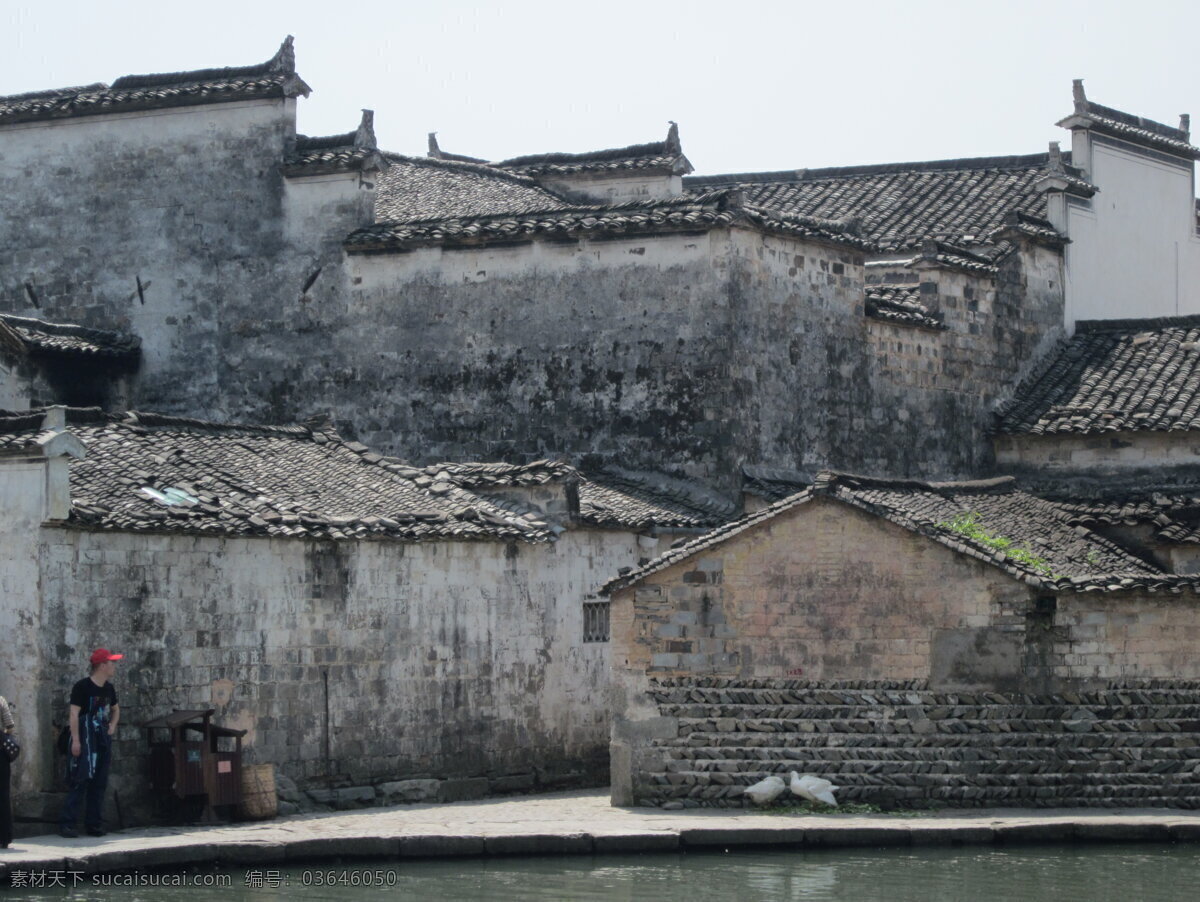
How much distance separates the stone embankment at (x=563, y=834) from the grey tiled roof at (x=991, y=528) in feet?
7.08

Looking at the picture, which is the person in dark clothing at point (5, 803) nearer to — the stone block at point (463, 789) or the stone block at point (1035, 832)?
the stone block at point (463, 789)

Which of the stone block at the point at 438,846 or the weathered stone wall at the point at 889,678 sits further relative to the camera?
the weathered stone wall at the point at 889,678

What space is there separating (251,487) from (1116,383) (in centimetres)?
1266

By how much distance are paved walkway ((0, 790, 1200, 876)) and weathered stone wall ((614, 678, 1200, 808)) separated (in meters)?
0.29

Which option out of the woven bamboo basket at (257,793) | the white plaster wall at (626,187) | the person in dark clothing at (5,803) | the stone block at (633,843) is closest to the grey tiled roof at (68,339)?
the white plaster wall at (626,187)

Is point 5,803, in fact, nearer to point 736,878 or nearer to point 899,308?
point 736,878

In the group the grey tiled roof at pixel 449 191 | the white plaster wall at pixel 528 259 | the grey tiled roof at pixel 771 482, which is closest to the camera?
the grey tiled roof at pixel 771 482

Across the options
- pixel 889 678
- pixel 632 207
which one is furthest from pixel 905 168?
pixel 889 678

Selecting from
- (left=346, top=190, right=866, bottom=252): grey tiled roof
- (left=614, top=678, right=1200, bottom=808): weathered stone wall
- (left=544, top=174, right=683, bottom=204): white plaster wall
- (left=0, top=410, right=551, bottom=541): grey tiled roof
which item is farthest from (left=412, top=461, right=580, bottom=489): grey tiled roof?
(left=544, top=174, right=683, bottom=204): white plaster wall

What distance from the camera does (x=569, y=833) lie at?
742 inches

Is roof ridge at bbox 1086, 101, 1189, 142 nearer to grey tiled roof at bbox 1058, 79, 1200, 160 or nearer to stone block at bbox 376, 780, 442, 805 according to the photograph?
grey tiled roof at bbox 1058, 79, 1200, 160

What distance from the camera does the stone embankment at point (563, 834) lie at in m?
18.0

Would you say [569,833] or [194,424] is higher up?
[194,424]

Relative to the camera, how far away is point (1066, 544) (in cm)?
2439
